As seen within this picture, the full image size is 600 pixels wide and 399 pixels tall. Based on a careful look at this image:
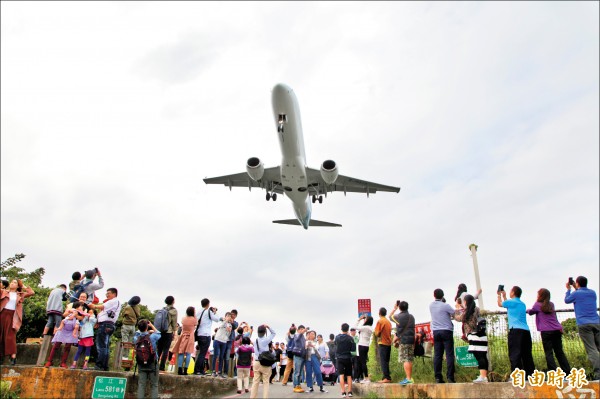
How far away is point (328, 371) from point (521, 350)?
11.7 m

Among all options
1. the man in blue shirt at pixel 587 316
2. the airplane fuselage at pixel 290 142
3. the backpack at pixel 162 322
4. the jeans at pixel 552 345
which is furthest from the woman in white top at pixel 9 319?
the man in blue shirt at pixel 587 316

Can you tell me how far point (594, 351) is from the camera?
905 cm

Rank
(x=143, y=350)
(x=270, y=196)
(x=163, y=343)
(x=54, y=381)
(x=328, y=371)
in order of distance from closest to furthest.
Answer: (x=143, y=350) < (x=54, y=381) < (x=163, y=343) < (x=328, y=371) < (x=270, y=196)

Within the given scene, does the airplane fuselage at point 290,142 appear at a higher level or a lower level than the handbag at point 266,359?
higher

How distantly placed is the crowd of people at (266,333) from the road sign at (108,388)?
0.83m

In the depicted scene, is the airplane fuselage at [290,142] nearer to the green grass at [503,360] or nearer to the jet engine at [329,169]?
the jet engine at [329,169]

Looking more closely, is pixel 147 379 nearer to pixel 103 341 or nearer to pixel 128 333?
pixel 128 333

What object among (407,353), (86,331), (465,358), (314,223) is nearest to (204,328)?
(86,331)

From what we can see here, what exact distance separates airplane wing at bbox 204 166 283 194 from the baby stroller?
34.7 ft

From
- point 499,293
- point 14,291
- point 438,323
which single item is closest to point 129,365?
point 14,291

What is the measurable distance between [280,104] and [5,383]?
14.9 metres

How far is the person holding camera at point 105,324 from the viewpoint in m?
11.1

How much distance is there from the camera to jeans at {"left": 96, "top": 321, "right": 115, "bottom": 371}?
36.7 feet

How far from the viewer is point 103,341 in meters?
11.3
